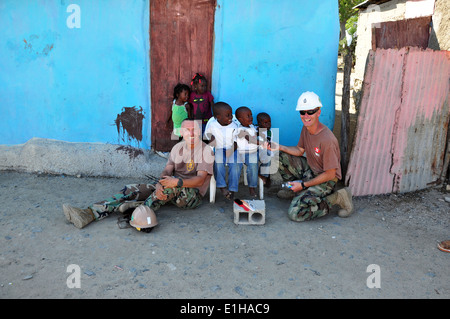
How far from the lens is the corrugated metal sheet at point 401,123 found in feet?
13.8

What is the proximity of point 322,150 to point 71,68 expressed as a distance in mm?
3355

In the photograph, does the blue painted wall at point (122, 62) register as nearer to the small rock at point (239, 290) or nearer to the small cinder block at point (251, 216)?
the small cinder block at point (251, 216)

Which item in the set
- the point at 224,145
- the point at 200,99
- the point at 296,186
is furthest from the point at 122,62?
the point at 296,186

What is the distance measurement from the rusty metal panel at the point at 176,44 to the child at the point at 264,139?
863 millimetres

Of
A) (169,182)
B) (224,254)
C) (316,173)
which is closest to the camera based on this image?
(224,254)

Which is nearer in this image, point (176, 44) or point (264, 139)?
point (264, 139)

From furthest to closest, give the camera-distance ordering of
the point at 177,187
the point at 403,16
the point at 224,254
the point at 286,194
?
1. the point at 403,16
2. the point at 286,194
3. the point at 177,187
4. the point at 224,254

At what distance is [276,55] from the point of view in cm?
468

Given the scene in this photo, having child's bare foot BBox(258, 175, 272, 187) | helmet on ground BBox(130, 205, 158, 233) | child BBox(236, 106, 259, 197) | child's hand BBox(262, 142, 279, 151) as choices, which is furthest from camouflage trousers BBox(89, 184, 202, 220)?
child's hand BBox(262, 142, 279, 151)

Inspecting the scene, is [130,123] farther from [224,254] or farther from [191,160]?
[224,254]

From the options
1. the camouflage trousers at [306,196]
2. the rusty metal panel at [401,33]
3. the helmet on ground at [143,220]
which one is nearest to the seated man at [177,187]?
the helmet on ground at [143,220]

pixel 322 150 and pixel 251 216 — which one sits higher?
pixel 322 150

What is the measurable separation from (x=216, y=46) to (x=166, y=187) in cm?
200
